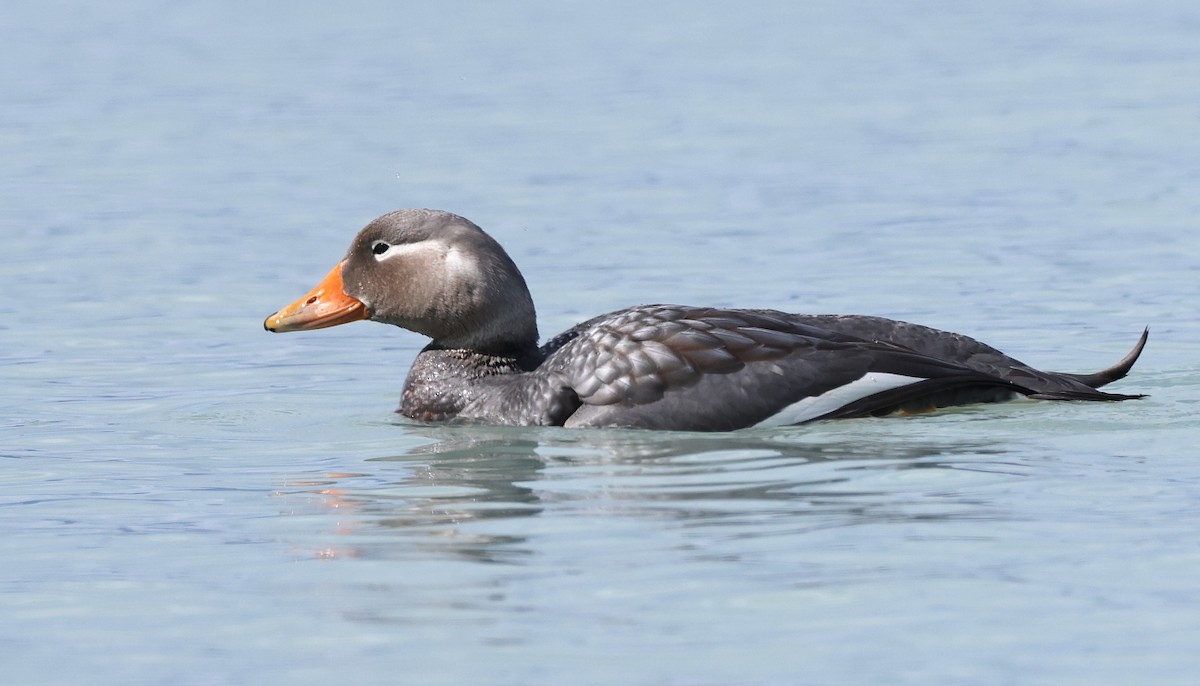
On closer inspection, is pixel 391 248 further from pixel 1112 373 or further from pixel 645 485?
pixel 1112 373

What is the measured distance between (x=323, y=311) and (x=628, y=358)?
5.68 feet

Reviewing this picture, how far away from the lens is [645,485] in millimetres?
7695

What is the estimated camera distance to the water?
19.2 ft

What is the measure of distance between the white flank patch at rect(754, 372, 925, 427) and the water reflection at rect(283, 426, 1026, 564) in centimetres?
10

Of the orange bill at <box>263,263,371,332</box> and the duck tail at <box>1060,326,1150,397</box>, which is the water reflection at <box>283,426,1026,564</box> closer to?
the orange bill at <box>263,263,371,332</box>

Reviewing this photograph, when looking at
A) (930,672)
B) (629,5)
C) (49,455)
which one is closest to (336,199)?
Result: (49,455)

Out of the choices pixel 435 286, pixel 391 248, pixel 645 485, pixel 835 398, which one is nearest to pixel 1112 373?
pixel 835 398

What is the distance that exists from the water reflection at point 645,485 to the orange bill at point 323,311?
1059 mm

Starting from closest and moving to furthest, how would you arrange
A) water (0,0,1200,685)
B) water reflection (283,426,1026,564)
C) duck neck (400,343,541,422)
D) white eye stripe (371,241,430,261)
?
1. water (0,0,1200,685)
2. water reflection (283,426,1026,564)
3. duck neck (400,343,541,422)
4. white eye stripe (371,241,430,261)

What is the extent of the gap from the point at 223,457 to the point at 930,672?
4.25 metres

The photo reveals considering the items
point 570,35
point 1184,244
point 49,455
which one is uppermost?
point 570,35

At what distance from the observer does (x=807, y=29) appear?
27.8 metres

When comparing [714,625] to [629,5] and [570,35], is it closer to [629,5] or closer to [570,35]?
[570,35]

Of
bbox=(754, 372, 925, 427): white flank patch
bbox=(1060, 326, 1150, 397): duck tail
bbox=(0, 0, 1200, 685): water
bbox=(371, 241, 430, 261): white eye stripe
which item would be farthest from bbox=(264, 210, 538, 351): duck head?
bbox=(1060, 326, 1150, 397): duck tail
